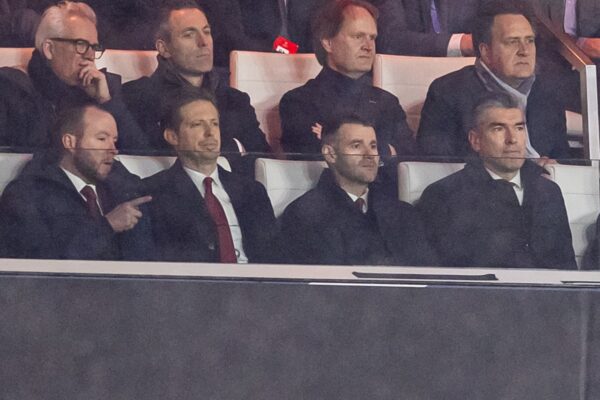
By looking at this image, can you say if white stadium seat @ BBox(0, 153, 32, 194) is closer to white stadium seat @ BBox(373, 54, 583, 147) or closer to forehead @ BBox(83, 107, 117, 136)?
forehead @ BBox(83, 107, 117, 136)

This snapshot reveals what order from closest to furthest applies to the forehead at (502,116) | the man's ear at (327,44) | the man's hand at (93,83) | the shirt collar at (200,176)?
the shirt collar at (200,176) → the forehead at (502,116) → the man's hand at (93,83) → the man's ear at (327,44)

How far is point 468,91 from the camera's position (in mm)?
2141

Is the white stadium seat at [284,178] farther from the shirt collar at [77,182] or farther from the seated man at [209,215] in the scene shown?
the shirt collar at [77,182]

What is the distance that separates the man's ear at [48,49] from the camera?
82.5 inches

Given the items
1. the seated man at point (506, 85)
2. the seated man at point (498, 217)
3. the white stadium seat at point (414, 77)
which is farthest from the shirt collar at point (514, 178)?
the white stadium seat at point (414, 77)

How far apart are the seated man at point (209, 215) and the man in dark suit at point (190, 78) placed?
0.75 m

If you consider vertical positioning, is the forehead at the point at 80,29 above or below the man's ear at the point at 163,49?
above

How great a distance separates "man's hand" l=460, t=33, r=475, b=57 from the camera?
2.32 meters

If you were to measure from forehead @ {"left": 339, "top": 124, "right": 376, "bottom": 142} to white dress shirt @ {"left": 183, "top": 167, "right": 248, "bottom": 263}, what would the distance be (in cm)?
37

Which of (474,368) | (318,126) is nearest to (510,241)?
(474,368)

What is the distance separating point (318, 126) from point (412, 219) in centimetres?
80

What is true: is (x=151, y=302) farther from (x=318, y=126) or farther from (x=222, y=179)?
(x=318, y=126)

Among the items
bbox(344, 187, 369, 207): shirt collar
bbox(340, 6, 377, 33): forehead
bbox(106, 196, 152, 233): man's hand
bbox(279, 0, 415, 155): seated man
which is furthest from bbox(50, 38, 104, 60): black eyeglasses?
bbox(344, 187, 369, 207): shirt collar

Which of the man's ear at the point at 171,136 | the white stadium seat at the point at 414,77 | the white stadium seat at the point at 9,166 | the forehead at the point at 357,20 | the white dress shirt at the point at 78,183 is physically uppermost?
the forehead at the point at 357,20
